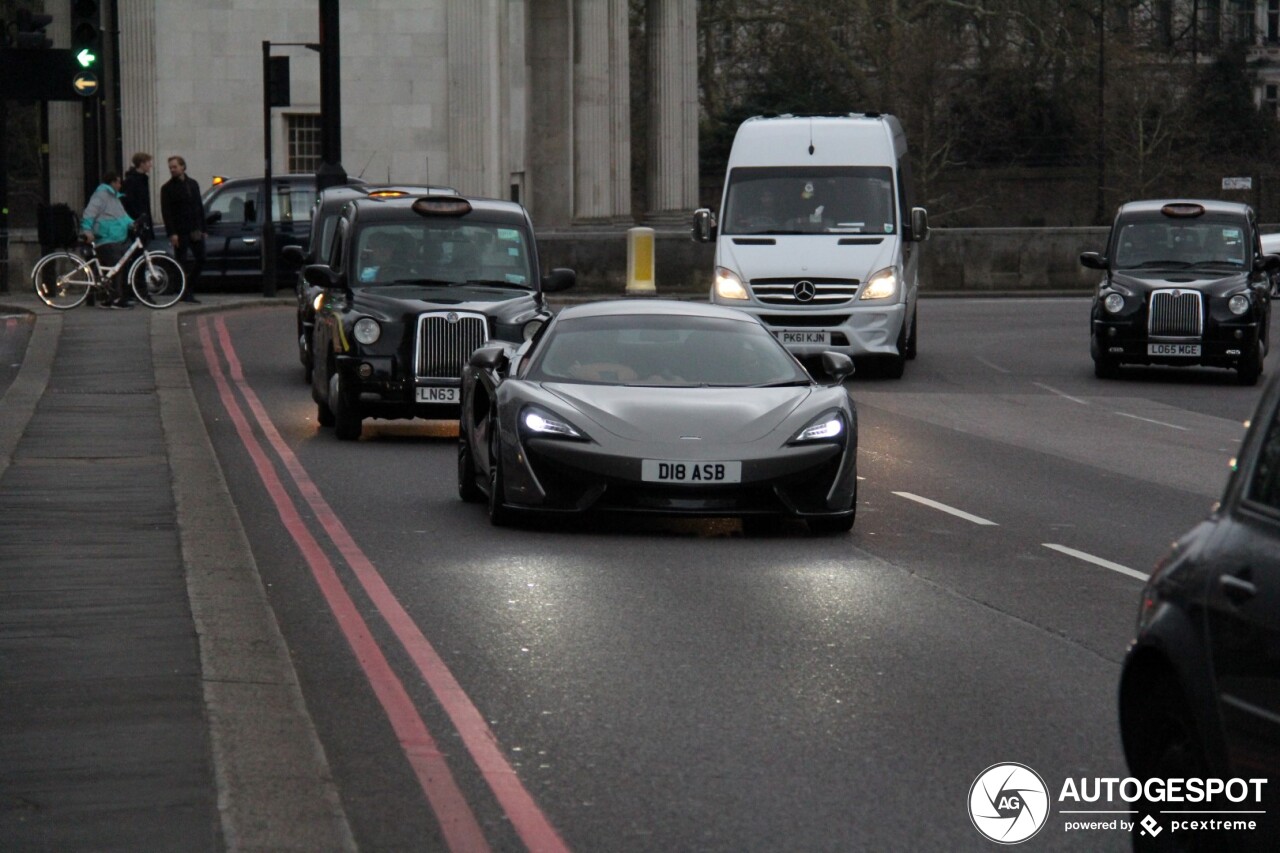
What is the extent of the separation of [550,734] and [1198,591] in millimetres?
2791

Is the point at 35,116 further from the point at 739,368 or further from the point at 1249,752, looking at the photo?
the point at 1249,752

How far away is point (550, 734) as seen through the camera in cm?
740

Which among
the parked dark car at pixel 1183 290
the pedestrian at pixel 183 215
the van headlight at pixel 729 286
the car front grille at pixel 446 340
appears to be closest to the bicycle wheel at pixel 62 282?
the pedestrian at pixel 183 215

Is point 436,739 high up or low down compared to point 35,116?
down

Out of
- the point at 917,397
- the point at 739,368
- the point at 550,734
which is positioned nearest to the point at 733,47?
the point at 917,397

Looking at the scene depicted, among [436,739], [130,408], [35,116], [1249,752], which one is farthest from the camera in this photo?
[35,116]

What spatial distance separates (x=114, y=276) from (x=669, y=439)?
1994 cm

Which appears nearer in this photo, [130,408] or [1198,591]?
[1198,591]

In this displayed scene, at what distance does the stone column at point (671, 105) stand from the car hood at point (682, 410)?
147 feet

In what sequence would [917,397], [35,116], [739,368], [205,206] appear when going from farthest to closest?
[35,116], [205,206], [917,397], [739,368]

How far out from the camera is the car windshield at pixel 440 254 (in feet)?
60.6

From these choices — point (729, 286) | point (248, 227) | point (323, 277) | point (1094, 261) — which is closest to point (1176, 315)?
point (1094, 261)

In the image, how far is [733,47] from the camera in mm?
76875

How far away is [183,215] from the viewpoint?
3203 cm
